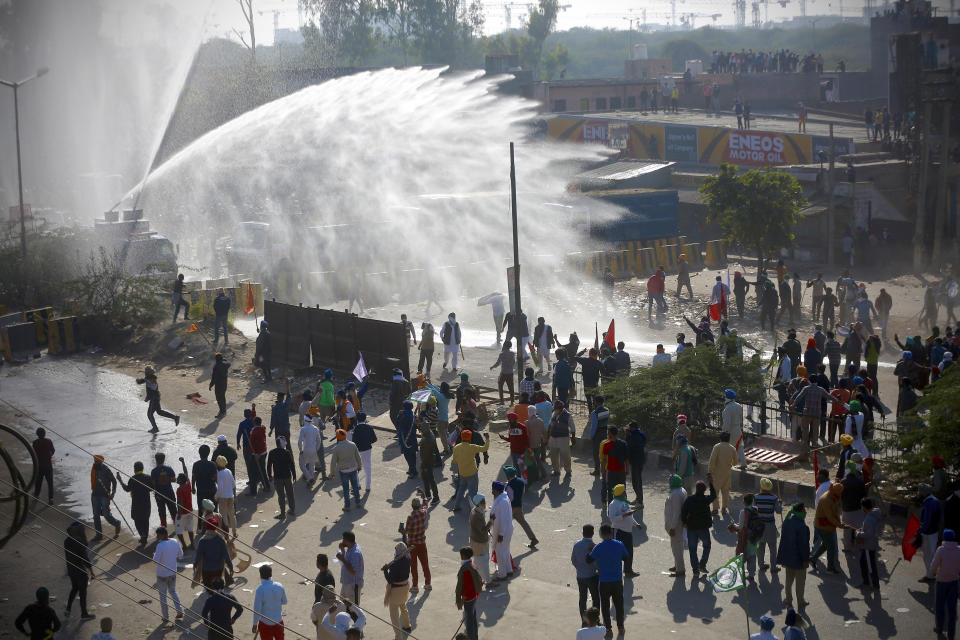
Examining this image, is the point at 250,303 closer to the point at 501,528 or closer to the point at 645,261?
the point at 645,261

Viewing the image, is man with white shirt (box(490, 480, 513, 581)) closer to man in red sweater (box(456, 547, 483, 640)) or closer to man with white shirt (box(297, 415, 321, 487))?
man in red sweater (box(456, 547, 483, 640))

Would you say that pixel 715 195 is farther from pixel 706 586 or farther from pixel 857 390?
pixel 706 586

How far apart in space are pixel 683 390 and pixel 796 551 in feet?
18.7

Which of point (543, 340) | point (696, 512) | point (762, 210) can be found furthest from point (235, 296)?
point (696, 512)

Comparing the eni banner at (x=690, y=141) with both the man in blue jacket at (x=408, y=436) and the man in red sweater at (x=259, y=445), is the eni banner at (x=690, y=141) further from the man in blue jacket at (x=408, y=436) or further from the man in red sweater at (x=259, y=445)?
the man in red sweater at (x=259, y=445)

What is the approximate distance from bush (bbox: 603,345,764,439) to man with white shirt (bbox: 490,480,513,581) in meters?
4.61

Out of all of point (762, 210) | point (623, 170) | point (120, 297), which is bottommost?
point (120, 297)

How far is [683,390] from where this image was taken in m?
15.7

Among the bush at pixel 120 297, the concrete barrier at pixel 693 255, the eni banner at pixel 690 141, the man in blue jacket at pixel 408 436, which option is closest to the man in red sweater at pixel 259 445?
the man in blue jacket at pixel 408 436

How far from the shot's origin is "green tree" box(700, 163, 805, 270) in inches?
1174

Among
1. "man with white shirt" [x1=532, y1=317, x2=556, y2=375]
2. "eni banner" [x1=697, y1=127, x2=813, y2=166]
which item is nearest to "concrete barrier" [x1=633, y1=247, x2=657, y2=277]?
"eni banner" [x1=697, y1=127, x2=813, y2=166]

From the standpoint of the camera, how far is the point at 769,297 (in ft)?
79.6

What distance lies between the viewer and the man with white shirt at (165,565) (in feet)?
35.7

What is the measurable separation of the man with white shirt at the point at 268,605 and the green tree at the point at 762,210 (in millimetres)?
22534
